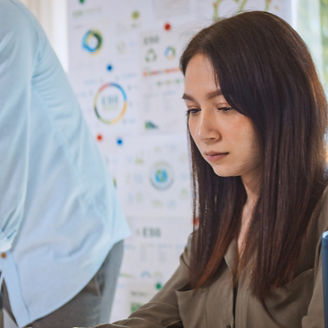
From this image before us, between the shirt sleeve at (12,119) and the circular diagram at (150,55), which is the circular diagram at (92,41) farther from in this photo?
the shirt sleeve at (12,119)

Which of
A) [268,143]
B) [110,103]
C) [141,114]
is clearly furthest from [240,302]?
[110,103]

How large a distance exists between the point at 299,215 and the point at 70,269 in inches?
25.5

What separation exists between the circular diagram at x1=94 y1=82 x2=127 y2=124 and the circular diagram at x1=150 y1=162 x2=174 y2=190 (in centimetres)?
32

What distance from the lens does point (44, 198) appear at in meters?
1.32

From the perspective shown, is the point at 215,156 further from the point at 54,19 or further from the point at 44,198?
the point at 54,19

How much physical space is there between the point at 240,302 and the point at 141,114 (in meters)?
1.60

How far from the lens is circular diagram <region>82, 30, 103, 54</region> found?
8.41 feet

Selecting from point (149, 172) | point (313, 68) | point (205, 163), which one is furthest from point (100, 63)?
point (313, 68)

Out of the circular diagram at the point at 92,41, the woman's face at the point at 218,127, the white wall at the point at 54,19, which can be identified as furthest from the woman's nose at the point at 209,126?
the white wall at the point at 54,19

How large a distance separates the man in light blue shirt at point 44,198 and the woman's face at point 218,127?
0.48 metres

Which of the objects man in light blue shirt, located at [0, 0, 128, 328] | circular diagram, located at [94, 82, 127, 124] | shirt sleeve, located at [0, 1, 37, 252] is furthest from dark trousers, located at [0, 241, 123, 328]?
circular diagram, located at [94, 82, 127, 124]

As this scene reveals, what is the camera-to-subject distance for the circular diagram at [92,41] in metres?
2.56

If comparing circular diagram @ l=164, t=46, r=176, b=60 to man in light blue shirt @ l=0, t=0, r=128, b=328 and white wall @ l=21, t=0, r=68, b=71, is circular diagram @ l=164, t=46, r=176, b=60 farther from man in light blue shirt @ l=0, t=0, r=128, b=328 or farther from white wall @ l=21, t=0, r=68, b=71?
man in light blue shirt @ l=0, t=0, r=128, b=328

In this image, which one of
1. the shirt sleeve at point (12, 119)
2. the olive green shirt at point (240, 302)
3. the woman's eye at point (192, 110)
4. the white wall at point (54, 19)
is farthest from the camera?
the white wall at point (54, 19)
